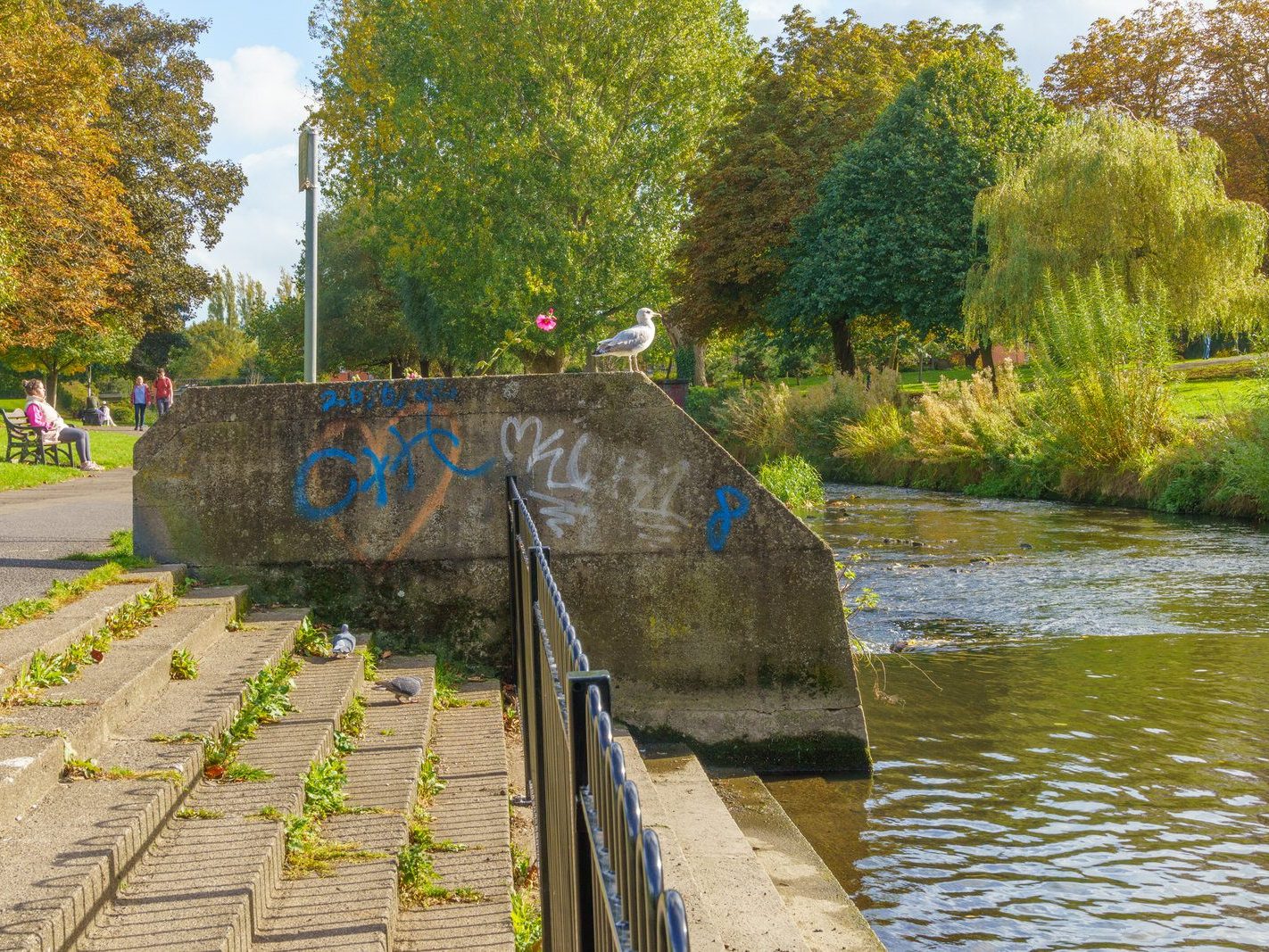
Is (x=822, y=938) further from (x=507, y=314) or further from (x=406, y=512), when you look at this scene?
(x=507, y=314)

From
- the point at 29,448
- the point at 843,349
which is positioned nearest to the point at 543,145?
the point at 843,349

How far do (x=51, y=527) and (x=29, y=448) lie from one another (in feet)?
39.6

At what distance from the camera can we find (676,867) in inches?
191

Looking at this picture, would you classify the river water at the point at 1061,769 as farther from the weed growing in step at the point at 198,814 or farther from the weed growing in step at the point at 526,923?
the weed growing in step at the point at 198,814

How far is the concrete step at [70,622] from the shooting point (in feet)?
15.9

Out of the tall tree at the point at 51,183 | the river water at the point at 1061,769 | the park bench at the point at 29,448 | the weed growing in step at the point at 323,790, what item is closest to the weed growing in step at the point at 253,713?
the weed growing in step at the point at 323,790

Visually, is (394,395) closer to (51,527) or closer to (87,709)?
(87,709)

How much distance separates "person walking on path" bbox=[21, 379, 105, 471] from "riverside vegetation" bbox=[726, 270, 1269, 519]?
1104 cm

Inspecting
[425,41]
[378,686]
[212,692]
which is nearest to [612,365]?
[378,686]

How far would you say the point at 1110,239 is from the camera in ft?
94.0

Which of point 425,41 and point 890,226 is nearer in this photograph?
point 890,226

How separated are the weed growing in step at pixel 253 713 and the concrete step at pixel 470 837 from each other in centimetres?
74

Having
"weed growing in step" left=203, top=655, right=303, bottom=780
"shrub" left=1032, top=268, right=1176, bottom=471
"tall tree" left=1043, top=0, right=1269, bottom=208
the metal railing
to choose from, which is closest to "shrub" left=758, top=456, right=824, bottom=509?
"shrub" left=1032, top=268, right=1176, bottom=471

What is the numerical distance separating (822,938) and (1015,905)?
1.16m
